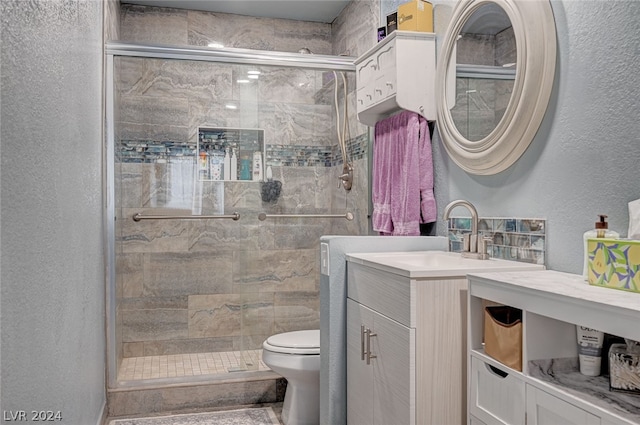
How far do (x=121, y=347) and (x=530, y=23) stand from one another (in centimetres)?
277

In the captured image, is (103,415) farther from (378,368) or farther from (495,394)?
(495,394)

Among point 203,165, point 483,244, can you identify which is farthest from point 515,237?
point 203,165

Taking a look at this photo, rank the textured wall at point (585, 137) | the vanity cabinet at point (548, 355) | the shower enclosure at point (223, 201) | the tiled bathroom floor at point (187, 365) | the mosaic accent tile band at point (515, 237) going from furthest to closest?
the shower enclosure at point (223, 201) < the tiled bathroom floor at point (187, 365) < the mosaic accent tile band at point (515, 237) < the textured wall at point (585, 137) < the vanity cabinet at point (548, 355)

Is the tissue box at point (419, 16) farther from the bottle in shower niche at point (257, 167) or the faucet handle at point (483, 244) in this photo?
the bottle in shower niche at point (257, 167)

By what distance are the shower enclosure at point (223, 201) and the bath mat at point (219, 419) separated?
0.82ft

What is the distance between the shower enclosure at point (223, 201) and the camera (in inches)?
132

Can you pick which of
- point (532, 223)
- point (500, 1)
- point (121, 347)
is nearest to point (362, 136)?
point (500, 1)

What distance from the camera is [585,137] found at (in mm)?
1548

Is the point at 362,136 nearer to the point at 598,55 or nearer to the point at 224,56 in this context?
the point at 224,56

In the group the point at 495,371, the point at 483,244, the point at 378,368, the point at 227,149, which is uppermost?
the point at 227,149

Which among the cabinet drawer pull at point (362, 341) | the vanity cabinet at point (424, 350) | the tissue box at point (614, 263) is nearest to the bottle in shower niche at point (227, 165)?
the cabinet drawer pull at point (362, 341)

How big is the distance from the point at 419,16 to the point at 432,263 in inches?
46.4

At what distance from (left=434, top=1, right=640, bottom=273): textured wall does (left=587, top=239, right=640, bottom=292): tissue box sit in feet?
0.63

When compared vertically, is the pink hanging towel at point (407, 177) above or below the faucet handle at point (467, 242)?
above
